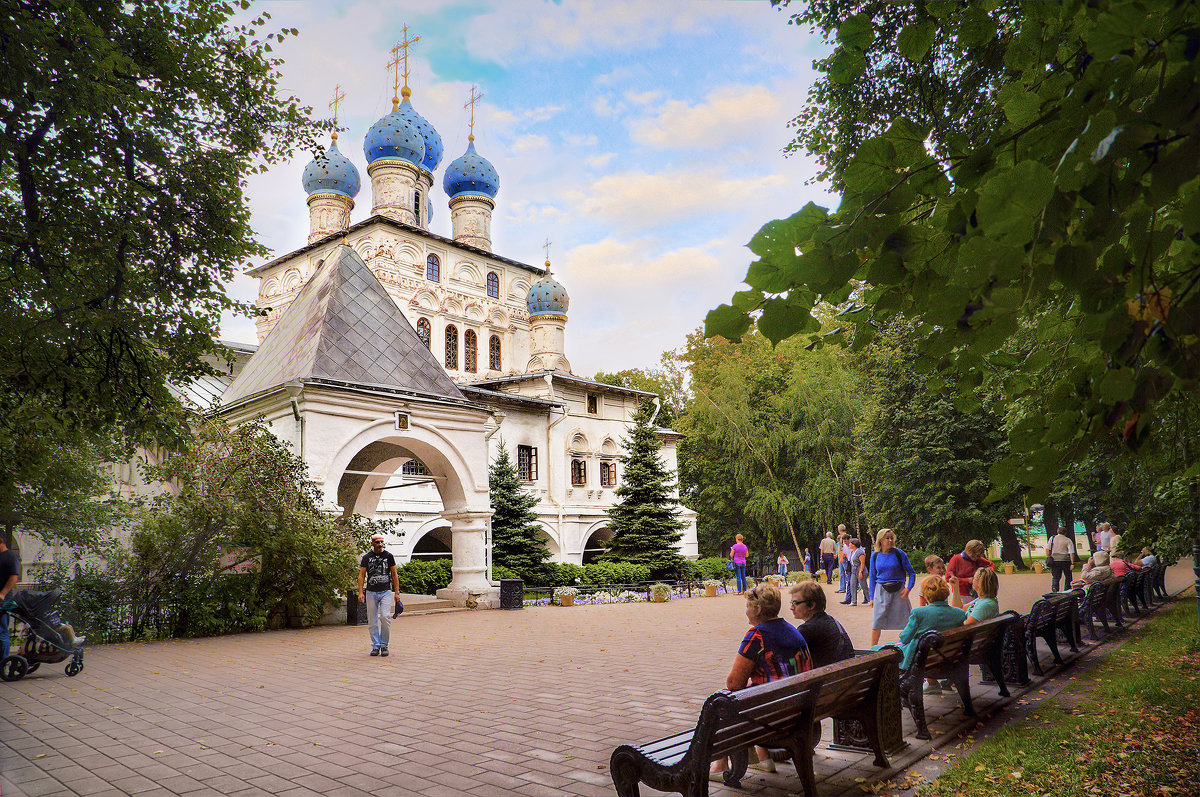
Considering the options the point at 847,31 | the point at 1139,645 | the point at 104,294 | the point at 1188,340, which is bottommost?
the point at 1139,645

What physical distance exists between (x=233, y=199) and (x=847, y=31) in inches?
397

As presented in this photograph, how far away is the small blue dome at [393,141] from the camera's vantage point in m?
40.4

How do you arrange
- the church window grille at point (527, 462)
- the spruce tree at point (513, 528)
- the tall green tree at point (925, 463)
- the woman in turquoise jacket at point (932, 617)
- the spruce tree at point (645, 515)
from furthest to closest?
1. the church window grille at point (527, 462)
2. the spruce tree at point (645, 515)
3. the tall green tree at point (925, 463)
4. the spruce tree at point (513, 528)
5. the woman in turquoise jacket at point (932, 617)

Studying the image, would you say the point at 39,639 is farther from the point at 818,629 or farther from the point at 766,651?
the point at 818,629

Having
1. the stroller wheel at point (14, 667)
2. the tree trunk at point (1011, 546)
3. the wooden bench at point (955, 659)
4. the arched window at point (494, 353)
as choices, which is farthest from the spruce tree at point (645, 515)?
the wooden bench at point (955, 659)

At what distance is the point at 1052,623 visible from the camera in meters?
8.81

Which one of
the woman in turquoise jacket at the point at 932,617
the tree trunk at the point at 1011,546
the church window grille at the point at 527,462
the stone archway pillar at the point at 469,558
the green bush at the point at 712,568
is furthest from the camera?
the green bush at the point at 712,568

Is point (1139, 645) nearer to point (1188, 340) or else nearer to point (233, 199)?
point (1188, 340)

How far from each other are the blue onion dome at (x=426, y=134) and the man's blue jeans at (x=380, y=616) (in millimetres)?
36162

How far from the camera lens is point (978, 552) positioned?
9.22 meters

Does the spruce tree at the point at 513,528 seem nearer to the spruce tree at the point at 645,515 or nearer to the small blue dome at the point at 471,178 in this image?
the spruce tree at the point at 645,515

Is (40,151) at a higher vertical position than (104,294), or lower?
higher

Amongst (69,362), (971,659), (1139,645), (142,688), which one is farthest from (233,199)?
(1139,645)

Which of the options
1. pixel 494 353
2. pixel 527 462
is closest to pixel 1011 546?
pixel 527 462
